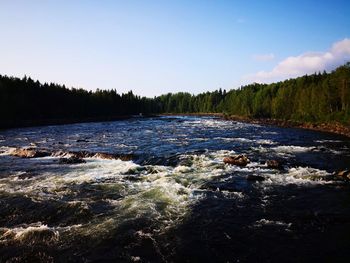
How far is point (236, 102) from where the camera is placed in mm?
176625

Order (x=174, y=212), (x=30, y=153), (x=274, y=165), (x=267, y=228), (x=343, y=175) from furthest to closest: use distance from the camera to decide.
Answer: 1. (x=30, y=153)
2. (x=274, y=165)
3. (x=343, y=175)
4. (x=174, y=212)
5. (x=267, y=228)

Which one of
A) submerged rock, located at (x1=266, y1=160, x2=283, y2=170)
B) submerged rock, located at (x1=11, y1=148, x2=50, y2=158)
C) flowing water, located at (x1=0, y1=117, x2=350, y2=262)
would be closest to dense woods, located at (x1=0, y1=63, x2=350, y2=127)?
submerged rock, located at (x1=266, y1=160, x2=283, y2=170)

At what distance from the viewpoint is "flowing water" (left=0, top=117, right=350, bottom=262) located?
15.6 meters

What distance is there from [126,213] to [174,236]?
4.68m

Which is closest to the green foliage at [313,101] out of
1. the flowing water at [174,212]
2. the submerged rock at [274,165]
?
the submerged rock at [274,165]

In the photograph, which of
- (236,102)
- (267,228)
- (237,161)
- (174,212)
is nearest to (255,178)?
(237,161)

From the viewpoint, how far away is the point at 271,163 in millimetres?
33562

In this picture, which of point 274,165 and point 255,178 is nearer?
point 255,178

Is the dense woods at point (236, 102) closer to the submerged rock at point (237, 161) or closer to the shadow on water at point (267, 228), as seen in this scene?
the submerged rock at point (237, 161)

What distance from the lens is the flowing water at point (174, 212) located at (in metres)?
15.6

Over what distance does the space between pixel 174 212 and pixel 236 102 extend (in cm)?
16131

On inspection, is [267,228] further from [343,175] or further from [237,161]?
[237,161]

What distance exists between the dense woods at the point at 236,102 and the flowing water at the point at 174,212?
189 ft

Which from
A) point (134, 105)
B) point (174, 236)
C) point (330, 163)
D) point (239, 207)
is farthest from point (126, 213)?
point (134, 105)
